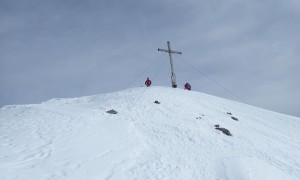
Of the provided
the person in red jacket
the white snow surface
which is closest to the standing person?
the person in red jacket

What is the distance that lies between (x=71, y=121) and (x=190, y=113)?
33.5ft

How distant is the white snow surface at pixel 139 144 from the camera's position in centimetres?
1202

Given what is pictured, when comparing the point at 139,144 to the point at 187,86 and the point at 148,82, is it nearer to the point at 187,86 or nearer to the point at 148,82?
the point at 148,82

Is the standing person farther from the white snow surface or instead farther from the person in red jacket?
the white snow surface

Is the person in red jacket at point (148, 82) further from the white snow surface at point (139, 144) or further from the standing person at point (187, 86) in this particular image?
the white snow surface at point (139, 144)

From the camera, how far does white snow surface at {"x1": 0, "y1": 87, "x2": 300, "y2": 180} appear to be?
12017 millimetres

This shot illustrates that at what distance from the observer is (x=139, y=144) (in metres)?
15.2

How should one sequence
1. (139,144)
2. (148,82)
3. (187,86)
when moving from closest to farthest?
(139,144), (148,82), (187,86)

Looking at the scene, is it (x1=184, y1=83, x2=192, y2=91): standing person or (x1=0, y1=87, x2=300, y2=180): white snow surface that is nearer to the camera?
(x1=0, y1=87, x2=300, y2=180): white snow surface

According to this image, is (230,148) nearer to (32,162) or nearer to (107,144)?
(107,144)

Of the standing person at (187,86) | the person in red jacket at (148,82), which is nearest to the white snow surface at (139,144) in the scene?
the person in red jacket at (148,82)

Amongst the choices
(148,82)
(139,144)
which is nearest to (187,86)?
(148,82)

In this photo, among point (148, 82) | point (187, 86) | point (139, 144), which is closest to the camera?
point (139, 144)

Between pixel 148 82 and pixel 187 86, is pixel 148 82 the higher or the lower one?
the higher one
